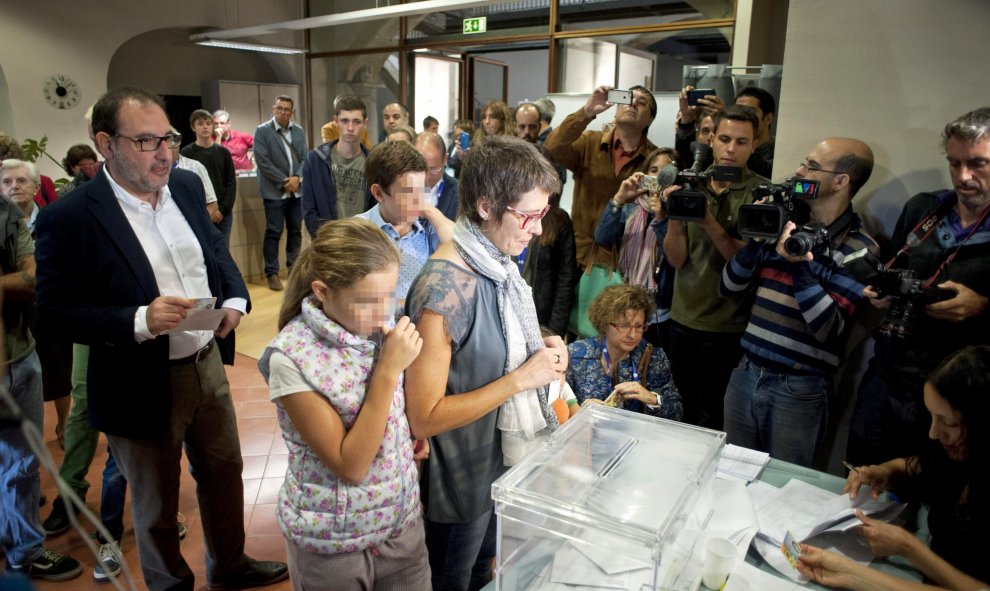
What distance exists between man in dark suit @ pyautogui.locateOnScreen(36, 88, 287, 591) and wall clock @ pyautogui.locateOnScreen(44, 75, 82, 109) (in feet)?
19.7

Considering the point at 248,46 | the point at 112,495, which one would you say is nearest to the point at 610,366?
the point at 112,495

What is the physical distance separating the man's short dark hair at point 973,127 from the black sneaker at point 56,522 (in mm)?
3315

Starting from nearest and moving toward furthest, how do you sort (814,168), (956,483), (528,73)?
(956,483) < (814,168) < (528,73)

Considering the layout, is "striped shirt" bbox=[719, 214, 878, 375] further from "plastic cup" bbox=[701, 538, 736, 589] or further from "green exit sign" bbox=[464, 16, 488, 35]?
"green exit sign" bbox=[464, 16, 488, 35]

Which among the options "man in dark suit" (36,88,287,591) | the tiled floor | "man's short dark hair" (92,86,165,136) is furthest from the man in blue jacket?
"man's short dark hair" (92,86,165,136)

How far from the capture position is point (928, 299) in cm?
178

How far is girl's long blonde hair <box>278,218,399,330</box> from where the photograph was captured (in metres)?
1.31

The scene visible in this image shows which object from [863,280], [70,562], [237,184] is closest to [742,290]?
[863,280]

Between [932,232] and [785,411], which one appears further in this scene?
[785,411]

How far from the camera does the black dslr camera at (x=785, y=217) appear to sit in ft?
6.31

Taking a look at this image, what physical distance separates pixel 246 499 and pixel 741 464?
205 centimetres

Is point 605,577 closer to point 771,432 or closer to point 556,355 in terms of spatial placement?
point 556,355

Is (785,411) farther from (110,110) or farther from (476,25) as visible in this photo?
(476,25)

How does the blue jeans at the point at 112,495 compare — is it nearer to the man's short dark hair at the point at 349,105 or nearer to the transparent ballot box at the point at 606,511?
the transparent ballot box at the point at 606,511
